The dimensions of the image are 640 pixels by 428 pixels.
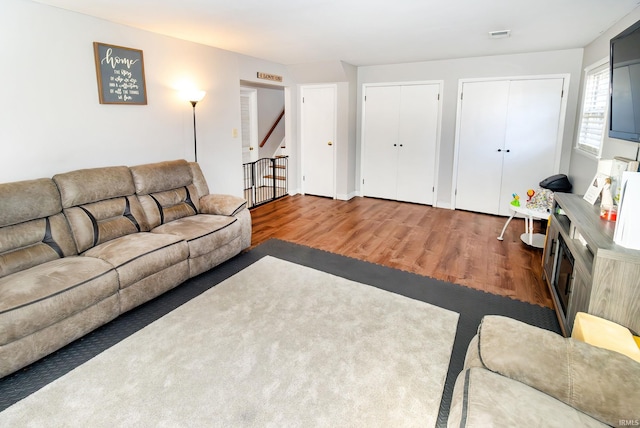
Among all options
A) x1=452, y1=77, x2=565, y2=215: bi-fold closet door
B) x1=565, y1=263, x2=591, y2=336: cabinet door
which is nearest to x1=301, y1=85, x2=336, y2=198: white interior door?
x1=452, y1=77, x2=565, y2=215: bi-fold closet door

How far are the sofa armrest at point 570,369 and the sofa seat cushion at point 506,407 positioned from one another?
75 mm

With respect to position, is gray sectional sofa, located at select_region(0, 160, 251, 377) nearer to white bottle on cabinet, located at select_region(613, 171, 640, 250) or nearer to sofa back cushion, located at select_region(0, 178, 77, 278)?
sofa back cushion, located at select_region(0, 178, 77, 278)

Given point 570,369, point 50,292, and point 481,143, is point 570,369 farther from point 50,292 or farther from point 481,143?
point 481,143

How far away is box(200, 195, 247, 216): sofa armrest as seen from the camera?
3770 millimetres

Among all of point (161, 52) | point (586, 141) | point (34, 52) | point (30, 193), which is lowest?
point (30, 193)

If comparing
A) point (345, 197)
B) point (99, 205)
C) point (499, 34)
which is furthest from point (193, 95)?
point (499, 34)

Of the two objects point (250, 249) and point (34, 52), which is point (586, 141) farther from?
point (34, 52)

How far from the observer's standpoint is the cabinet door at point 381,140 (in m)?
5.94

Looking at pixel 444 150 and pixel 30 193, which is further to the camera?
pixel 444 150

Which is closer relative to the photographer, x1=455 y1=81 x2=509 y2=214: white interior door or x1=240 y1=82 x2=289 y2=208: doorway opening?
x1=455 y1=81 x2=509 y2=214: white interior door

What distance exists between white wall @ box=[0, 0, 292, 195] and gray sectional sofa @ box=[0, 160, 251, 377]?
303 millimetres

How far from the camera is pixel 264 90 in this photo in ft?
24.1

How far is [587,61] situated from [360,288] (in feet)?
13.2

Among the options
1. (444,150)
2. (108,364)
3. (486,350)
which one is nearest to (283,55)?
(444,150)
